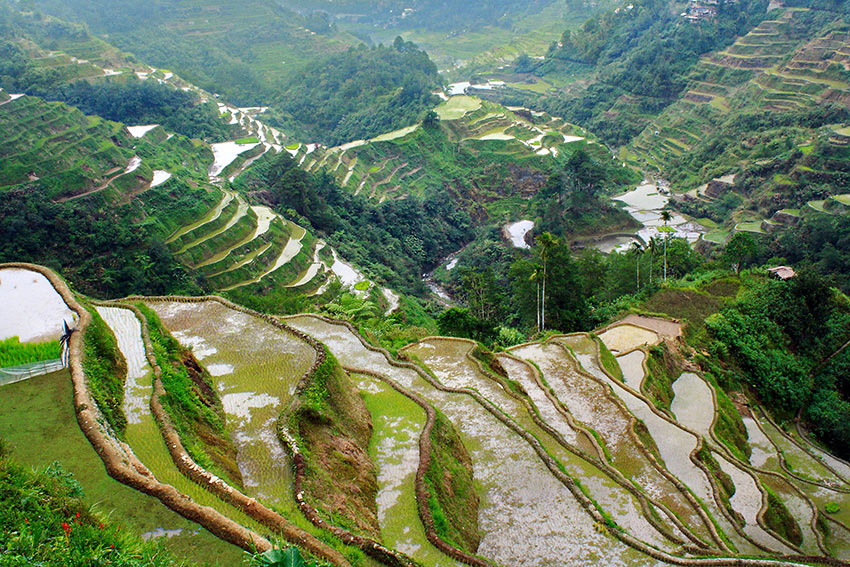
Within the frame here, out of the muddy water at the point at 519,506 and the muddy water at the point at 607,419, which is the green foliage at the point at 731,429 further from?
the muddy water at the point at 519,506

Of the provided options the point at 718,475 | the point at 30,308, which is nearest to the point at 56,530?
the point at 30,308

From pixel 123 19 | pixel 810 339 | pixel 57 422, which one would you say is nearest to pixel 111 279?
pixel 57 422

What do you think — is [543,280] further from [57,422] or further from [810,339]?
[57,422]

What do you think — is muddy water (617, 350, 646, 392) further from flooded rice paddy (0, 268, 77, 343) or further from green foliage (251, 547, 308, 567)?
flooded rice paddy (0, 268, 77, 343)

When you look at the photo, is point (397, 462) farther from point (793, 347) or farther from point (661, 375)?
point (793, 347)

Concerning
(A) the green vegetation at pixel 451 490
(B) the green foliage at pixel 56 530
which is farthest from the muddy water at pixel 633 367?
(B) the green foliage at pixel 56 530
